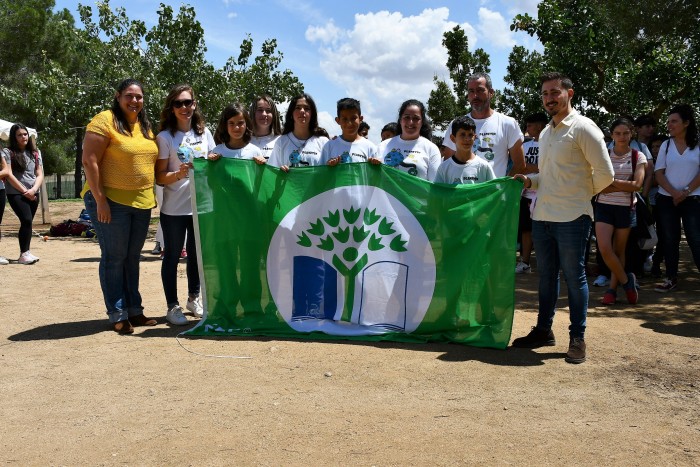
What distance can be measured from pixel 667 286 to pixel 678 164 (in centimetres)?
141

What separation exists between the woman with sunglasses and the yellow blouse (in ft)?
0.64

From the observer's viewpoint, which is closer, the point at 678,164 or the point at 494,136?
the point at 494,136

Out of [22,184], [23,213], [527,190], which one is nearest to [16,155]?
[22,184]

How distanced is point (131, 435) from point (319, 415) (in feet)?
3.36

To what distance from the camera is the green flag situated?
5.23 metres

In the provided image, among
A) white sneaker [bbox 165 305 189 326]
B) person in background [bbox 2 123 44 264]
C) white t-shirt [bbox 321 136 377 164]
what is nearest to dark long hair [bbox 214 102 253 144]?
white t-shirt [bbox 321 136 377 164]

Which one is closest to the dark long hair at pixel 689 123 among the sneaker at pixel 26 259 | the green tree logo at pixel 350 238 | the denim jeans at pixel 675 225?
the denim jeans at pixel 675 225

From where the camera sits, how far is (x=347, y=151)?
18.9ft

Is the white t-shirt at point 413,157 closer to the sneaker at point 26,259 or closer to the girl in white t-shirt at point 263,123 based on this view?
the girl in white t-shirt at point 263,123

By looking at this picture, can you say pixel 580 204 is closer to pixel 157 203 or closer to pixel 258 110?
pixel 258 110

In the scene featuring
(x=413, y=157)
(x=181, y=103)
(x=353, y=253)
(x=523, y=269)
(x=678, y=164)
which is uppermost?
(x=181, y=103)

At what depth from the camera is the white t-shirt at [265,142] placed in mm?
6516

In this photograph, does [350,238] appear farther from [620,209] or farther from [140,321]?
[620,209]

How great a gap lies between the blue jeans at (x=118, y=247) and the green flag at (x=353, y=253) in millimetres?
569
